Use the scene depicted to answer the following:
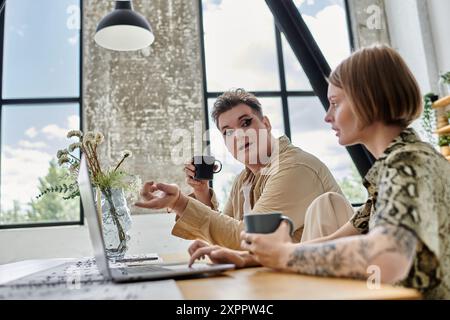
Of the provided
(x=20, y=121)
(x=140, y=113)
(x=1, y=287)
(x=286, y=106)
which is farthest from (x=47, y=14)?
(x=1, y=287)

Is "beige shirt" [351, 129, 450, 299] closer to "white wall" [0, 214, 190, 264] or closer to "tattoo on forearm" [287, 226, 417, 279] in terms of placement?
"tattoo on forearm" [287, 226, 417, 279]

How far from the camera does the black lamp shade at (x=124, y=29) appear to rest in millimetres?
2436

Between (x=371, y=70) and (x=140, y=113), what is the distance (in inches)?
141

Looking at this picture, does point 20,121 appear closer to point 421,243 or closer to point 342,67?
point 342,67

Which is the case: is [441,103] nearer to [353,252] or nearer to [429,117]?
[429,117]

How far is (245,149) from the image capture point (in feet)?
6.29

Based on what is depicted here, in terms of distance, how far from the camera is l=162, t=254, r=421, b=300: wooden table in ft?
1.81

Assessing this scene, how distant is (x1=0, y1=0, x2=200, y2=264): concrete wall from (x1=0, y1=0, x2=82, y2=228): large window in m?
0.22

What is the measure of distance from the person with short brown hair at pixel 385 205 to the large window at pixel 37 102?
3.74 m

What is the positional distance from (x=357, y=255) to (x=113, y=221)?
3.83ft

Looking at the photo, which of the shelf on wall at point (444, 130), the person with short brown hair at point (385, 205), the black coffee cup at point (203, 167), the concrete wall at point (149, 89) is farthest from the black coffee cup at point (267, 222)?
the shelf on wall at point (444, 130)

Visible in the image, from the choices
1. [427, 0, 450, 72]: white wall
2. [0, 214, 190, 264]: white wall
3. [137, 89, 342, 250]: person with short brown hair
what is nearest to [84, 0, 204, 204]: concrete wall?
[0, 214, 190, 264]: white wall
